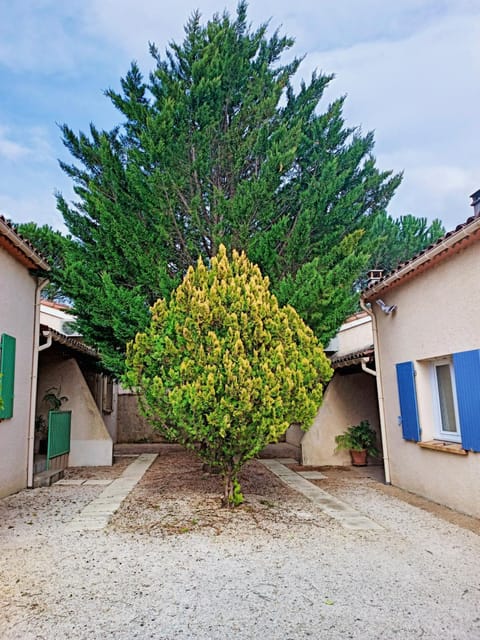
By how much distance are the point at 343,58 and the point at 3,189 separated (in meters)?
11.2

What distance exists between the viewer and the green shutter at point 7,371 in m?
8.46

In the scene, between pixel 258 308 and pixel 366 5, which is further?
pixel 366 5

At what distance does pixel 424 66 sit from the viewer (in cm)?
1269

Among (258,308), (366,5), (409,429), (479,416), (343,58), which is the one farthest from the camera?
(343,58)

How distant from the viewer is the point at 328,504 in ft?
26.6

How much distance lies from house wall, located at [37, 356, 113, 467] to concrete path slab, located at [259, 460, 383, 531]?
4.95 m

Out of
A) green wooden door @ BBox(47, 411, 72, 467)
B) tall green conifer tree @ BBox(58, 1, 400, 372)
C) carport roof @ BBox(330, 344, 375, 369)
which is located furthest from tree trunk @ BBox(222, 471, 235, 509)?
green wooden door @ BBox(47, 411, 72, 467)

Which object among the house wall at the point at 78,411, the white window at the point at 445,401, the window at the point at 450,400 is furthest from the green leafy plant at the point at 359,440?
the house wall at the point at 78,411

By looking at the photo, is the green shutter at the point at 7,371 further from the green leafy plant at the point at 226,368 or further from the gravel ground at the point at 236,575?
the green leafy plant at the point at 226,368

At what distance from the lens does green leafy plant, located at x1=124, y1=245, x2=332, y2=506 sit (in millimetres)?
6918

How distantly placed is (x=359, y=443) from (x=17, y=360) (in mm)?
8810

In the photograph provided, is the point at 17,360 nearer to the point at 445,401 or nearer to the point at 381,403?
the point at 381,403

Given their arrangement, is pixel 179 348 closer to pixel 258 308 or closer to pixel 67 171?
pixel 258 308

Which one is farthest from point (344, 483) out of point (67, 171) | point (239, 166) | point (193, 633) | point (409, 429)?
point (67, 171)
